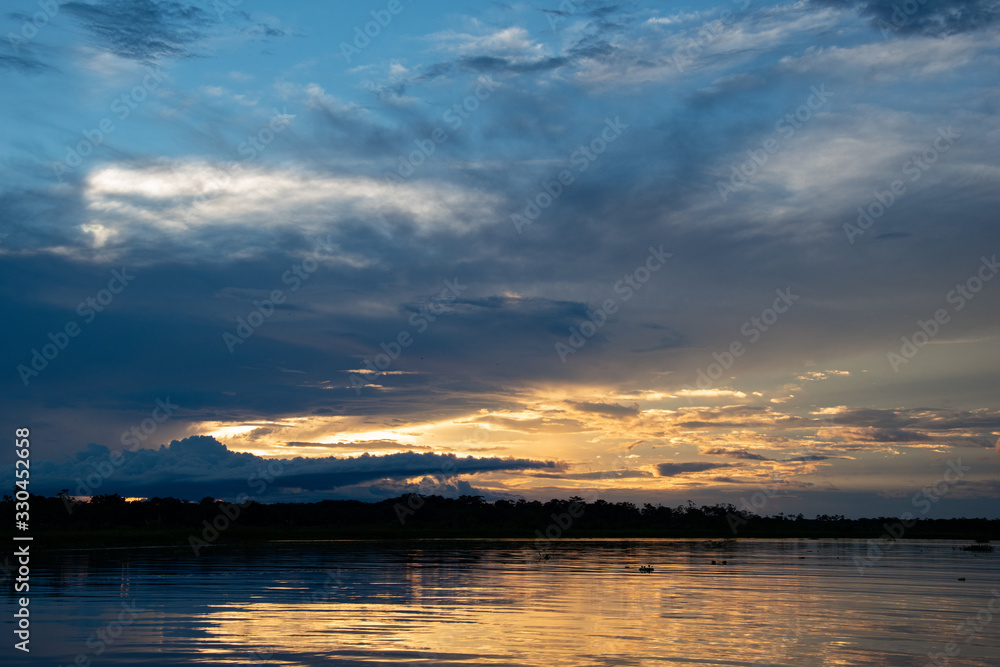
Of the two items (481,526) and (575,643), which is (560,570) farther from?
(481,526)

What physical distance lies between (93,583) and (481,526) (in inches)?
5607

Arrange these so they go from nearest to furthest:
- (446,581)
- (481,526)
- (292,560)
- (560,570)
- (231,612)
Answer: (231,612) < (446,581) < (560,570) < (292,560) < (481,526)

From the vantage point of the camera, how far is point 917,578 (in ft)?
181

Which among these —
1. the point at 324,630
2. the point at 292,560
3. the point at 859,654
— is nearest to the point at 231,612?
the point at 324,630

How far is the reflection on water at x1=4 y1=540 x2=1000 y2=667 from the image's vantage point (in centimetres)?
2545

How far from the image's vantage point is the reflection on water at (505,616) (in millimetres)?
25453

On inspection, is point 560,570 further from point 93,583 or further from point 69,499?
point 69,499

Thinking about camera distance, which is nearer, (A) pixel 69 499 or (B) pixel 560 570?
(B) pixel 560 570

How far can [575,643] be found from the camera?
27.5 m

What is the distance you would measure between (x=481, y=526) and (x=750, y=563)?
11741 centimetres

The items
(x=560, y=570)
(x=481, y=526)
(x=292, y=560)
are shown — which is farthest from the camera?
(x=481, y=526)

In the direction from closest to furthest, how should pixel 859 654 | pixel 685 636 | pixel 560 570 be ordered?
pixel 859 654 → pixel 685 636 → pixel 560 570

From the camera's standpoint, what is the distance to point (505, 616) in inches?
1328

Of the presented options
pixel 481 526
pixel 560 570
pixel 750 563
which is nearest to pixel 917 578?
pixel 750 563
